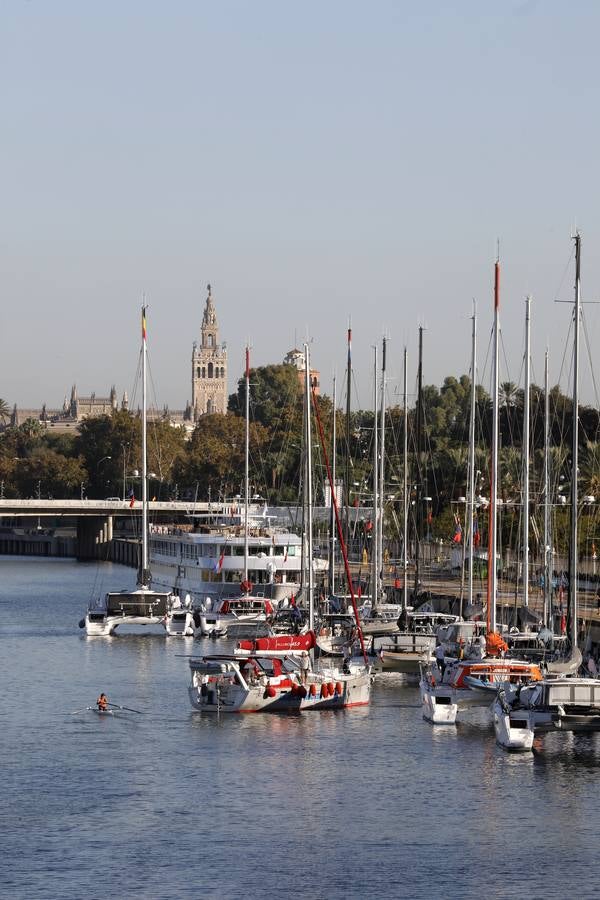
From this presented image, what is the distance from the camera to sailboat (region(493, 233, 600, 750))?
5147 cm

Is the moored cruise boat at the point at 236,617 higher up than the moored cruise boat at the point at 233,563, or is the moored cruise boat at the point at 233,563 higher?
the moored cruise boat at the point at 233,563

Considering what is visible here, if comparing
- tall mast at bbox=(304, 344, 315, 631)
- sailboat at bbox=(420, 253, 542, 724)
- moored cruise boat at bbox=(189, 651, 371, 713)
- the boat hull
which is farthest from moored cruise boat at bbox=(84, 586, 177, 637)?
sailboat at bbox=(420, 253, 542, 724)

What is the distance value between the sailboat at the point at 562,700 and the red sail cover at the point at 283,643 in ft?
45.2

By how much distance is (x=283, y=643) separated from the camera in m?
67.1

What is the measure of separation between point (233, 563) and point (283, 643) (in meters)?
37.0

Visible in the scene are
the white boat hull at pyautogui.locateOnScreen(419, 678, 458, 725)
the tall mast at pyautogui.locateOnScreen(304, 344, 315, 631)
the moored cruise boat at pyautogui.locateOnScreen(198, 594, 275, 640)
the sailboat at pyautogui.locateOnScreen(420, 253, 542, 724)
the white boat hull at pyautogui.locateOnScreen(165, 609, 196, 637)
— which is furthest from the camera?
the white boat hull at pyautogui.locateOnScreen(165, 609, 196, 637)

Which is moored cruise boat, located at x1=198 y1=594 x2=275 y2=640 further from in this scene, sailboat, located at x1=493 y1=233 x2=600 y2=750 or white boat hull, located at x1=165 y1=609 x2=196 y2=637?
sailboat, located at x1=493 y1=233 x2=600 y2=750

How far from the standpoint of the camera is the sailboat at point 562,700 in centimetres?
5147

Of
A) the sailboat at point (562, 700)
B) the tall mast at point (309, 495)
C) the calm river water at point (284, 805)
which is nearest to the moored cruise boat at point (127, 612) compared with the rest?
the tall mast at point (309, 495)

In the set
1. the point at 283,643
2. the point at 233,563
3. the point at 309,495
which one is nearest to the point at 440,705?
the point at 283,643

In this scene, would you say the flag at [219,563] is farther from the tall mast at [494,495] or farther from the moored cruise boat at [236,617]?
the tall mast at [494,495]

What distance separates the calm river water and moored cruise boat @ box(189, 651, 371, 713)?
2.48 feet

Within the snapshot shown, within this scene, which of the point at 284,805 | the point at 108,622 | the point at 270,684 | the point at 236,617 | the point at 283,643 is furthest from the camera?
the point at 108,622

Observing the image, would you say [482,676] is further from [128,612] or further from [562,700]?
[128,612]
